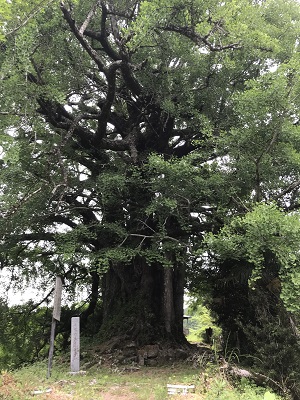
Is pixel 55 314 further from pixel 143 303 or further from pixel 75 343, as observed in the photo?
pixel 143 303

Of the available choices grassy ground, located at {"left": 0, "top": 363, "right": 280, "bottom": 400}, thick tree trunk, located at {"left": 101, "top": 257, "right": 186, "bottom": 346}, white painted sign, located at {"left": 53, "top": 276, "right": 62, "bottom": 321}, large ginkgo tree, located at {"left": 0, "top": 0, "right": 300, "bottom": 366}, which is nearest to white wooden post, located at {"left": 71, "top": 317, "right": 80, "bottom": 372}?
grassy ground, located at {"left": 0, "top": 363, "right": 280, "bottom": 400}

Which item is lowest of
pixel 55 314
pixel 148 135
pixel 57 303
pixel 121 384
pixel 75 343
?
pixel 121 384

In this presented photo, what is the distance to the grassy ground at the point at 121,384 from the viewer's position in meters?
4.64

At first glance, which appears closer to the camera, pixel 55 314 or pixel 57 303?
pixel 55 314

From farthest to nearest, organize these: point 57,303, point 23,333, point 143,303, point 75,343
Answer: point 23,333 < point 143,303 < point 75,343 < point 57,303

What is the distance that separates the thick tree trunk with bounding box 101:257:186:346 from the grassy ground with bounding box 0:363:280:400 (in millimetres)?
1370

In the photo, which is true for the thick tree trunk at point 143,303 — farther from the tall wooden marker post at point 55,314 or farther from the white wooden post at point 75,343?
the tall wooden marker post at point 55,314

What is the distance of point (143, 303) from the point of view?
9586 millimetres

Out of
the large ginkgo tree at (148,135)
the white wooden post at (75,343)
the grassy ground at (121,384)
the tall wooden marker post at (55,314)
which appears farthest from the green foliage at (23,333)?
the tall wooden marker post at (55,314)

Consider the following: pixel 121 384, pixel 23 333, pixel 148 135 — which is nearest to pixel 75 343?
pixel 121 384

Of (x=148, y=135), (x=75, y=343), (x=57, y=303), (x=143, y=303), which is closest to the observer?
(x=57, y=303)

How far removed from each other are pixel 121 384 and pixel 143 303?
3083mm

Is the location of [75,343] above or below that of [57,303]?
below

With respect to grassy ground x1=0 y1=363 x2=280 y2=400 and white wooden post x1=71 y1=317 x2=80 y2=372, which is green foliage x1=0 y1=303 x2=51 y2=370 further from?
white wooden post x1=71 y1=317 x2=80 y2=372
